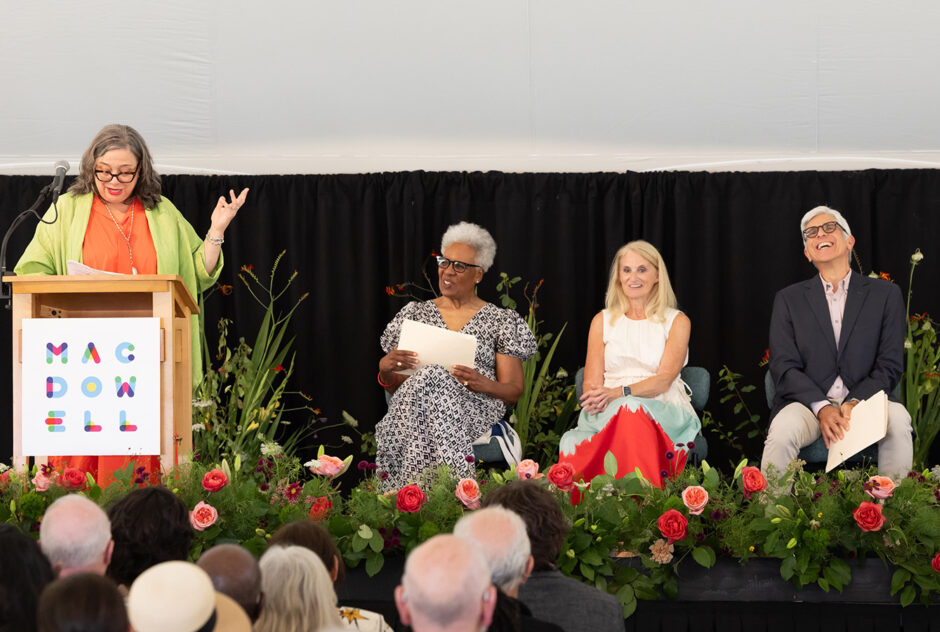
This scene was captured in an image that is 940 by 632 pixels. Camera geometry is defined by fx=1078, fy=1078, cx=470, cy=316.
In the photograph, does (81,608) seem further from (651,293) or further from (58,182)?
(651,293)

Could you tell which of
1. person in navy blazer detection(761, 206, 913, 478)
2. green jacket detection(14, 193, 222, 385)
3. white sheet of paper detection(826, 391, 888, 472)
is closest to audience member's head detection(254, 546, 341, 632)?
green jacket detection(14, 193, 222, 385)

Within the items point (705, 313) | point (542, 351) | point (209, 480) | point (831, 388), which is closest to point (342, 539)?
point (209, 480)

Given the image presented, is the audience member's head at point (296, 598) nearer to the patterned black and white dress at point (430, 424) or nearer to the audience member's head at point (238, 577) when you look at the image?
the audience member's head at point (238, 577)

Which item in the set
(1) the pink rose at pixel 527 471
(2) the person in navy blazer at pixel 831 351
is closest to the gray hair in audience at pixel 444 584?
(1) the pink rose at pixel 527 471

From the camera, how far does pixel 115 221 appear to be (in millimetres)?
3621

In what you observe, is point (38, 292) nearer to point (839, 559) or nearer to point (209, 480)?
point (209, 480)

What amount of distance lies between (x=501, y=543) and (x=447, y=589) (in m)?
0.37

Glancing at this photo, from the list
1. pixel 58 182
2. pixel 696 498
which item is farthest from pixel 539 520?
pixel 58 182

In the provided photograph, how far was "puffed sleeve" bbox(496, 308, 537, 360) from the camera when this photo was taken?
4.62m

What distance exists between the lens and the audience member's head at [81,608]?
57.4 inches

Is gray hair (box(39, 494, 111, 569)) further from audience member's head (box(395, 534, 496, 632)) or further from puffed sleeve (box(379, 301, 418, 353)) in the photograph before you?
puffed sleeve (box(379, 301, 418, 353))

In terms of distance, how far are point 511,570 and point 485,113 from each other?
12.3 feet

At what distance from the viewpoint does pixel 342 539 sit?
9.64 ft

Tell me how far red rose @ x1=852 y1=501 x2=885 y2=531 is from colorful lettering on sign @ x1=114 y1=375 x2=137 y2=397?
79.1 inches
